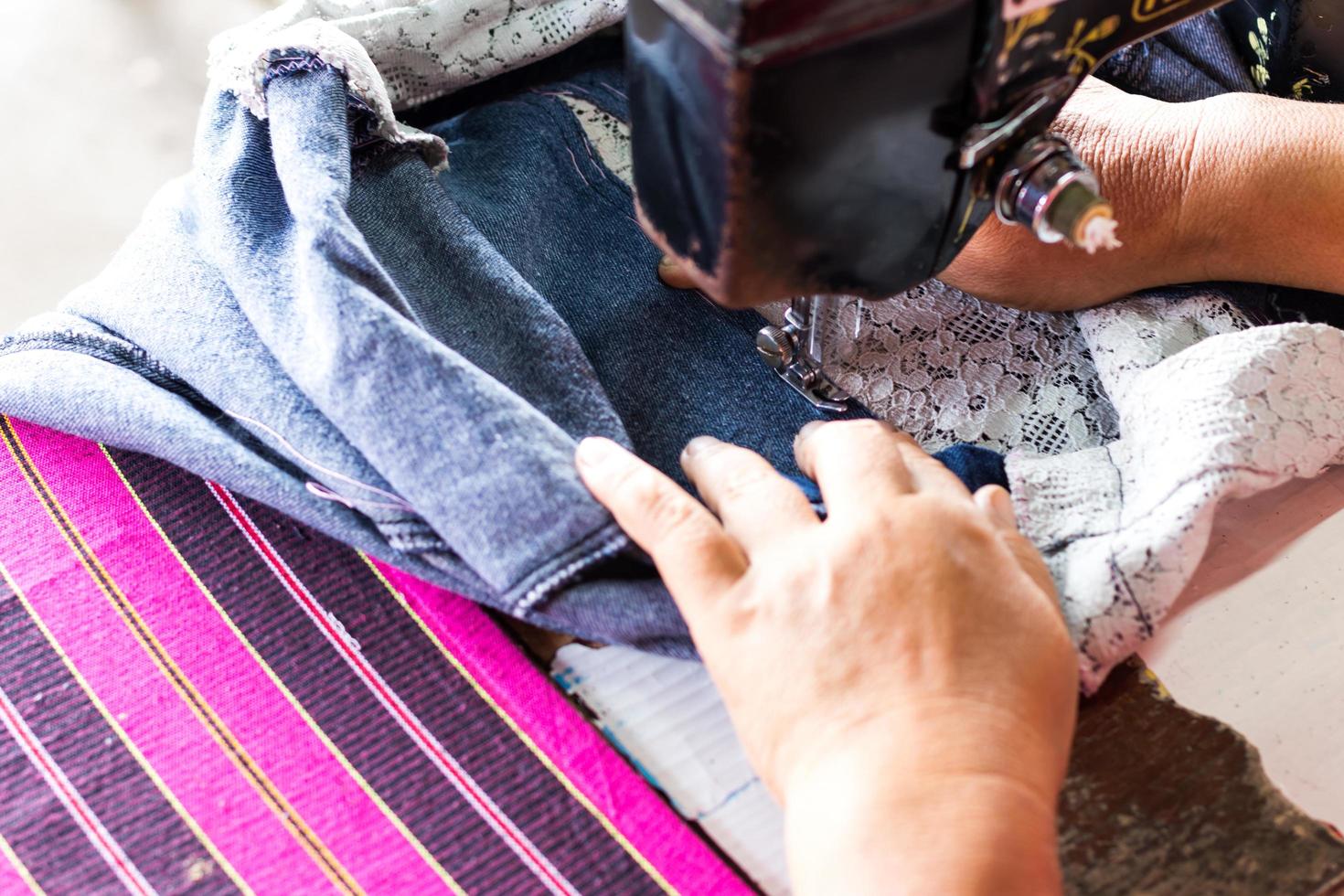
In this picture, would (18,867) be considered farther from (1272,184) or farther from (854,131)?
(1272,184)

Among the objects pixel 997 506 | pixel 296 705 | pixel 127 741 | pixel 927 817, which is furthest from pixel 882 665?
pixel 127 741

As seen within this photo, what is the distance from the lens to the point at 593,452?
2.56 ft

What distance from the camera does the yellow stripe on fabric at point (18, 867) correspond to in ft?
2.32

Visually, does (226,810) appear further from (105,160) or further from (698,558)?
(105,160)

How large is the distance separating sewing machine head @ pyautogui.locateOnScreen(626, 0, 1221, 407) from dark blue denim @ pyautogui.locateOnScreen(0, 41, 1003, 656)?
0.19m

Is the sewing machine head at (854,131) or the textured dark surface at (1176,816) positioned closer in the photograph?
the sewing machine head at (854,131)

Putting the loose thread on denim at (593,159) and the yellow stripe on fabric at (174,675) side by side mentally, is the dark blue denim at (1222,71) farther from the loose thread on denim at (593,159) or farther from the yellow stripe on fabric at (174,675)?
the yellow stripe on fabric at (174,675)

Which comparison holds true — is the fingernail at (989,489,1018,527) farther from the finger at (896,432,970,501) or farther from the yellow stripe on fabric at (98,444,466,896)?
the yellow stripe on fabric at (98,444,466,896)

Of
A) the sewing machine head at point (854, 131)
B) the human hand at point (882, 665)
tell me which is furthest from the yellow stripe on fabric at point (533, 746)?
the sewing machine head at point (854, 131)

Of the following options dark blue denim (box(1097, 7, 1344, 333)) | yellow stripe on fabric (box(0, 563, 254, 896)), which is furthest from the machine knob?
yellow stripe on fabric (box(0, 563, 254, 896))

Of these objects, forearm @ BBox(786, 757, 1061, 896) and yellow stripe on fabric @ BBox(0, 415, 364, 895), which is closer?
forearm @ BBox(786, 757, 1061, 896)

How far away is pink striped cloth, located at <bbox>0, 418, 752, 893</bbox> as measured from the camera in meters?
0.72

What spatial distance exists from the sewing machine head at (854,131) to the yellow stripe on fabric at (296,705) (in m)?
0.41

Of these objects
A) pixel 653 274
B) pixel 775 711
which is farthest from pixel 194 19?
pixel 775 711
